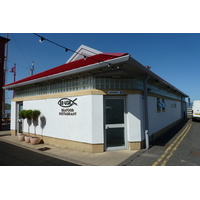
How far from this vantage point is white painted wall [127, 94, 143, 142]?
21.2ft

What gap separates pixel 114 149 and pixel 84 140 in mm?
1426

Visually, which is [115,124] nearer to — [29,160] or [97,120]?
[97,120]

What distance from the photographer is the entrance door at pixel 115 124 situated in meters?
6.42

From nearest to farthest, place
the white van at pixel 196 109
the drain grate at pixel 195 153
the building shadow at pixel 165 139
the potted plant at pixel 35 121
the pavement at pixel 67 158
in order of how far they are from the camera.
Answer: the pavement at pixel 67 158, the drain grate at pixel 195 153, the building shadow at pixel 165 139, the potted plant at pixel 35 121, the white van at pixel 196 109

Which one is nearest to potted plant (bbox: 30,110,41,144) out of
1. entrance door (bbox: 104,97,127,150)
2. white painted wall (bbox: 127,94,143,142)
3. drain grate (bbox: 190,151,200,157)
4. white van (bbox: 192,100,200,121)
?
entrance door (bbox: 104,97,127,150)

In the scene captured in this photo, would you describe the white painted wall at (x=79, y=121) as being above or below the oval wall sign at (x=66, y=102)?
below

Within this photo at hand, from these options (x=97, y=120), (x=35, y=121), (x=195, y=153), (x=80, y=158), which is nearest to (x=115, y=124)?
(x=97, y=120)

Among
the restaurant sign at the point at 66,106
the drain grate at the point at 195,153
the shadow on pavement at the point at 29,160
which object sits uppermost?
the restaurant sign at the point at 66,106

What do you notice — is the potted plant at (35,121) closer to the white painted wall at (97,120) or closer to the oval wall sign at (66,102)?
the oval wall sign at (66,102)

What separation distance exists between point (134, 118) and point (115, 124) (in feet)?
3.04

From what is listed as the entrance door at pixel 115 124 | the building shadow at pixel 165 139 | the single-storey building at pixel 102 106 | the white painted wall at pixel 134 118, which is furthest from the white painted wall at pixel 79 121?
the building shadow at pixel 165 139

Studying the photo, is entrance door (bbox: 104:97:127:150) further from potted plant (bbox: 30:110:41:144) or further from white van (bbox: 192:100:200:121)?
white van (bbox: 192:100:200:121)

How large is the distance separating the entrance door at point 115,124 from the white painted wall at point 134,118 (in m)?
0.27

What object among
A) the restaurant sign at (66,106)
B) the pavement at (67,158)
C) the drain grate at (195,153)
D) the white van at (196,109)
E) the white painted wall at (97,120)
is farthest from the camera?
the white van at (196,109)
